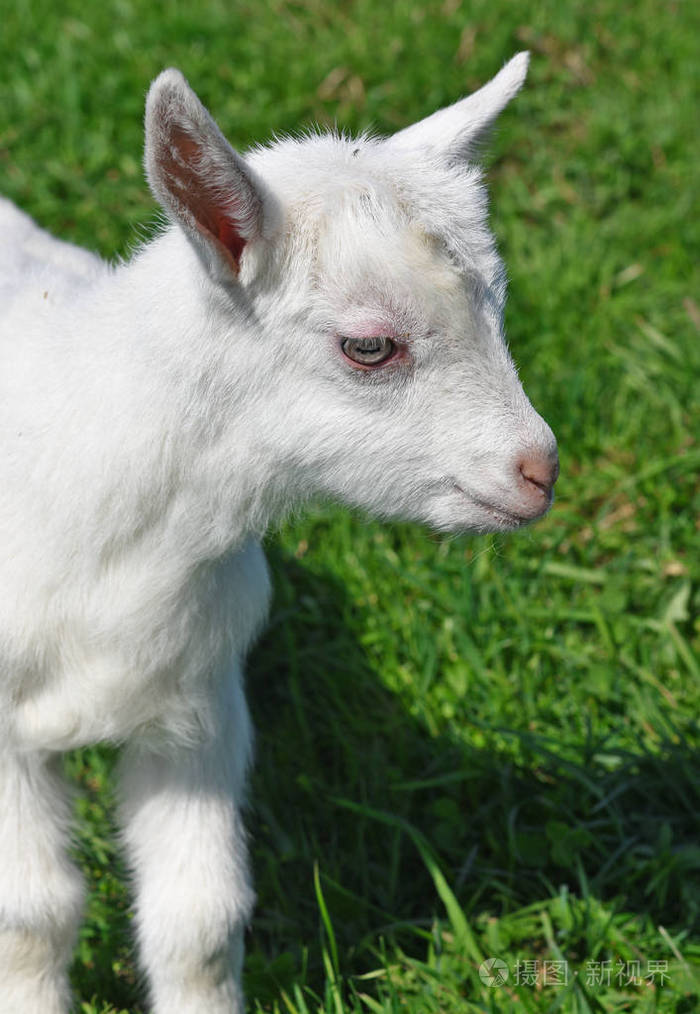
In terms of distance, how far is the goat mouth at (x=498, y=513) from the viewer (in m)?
2.49

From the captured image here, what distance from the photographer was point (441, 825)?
3725 millimetres

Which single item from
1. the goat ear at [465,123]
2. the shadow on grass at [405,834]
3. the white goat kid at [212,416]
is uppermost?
the goat ear at [465,123]

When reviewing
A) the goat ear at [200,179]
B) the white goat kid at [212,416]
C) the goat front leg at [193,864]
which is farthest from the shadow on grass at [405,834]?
the goat ear at [200,179]

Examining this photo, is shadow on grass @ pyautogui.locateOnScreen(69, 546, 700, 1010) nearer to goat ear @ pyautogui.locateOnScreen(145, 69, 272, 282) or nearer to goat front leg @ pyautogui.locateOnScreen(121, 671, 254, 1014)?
goat front leg @ pyautogui.locateOnScreen(121, 671, 254, 1014)

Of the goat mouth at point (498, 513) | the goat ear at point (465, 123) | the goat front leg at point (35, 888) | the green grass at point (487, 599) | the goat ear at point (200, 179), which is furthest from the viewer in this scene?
the green grass at point (487, 599)

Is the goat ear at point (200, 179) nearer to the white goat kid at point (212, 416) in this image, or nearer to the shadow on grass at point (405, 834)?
the white goat kid at point (212, 416)

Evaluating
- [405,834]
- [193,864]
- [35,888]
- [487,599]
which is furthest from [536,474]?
[487,599]

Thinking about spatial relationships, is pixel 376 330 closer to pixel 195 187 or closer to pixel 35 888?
pixel 195 187

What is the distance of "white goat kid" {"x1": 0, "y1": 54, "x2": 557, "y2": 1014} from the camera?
2355 millimetres

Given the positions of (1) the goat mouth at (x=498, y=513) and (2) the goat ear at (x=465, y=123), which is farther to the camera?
(2) the goat ear at (x=465, y=123)

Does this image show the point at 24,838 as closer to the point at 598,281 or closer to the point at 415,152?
the point at 415,152

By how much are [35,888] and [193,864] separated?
1.18ft

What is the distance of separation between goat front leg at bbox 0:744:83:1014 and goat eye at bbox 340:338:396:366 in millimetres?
1213

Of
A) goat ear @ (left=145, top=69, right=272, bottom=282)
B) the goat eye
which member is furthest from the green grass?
goat ear @ (left=145, top=69, right=272, bottom=282)
